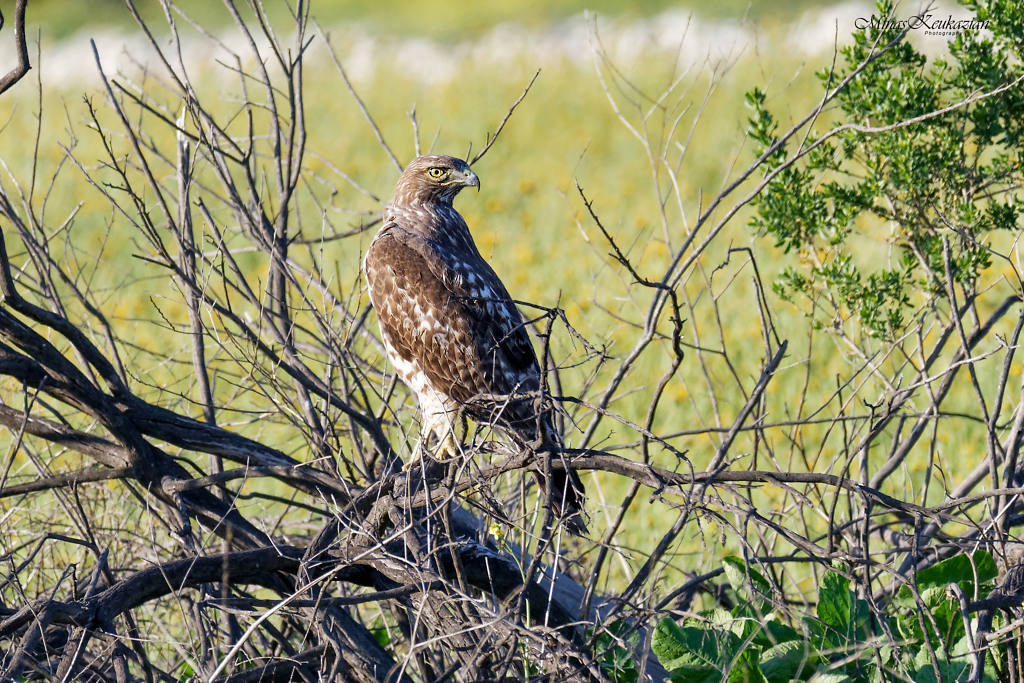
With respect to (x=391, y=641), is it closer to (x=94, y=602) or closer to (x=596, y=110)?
(x=94, y=602)

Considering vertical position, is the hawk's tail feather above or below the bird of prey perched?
below

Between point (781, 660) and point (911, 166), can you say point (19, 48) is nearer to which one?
point (781, 660)


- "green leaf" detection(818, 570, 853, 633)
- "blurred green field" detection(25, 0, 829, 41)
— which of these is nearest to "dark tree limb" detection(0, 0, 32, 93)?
"green leaf" detection(818, 570, 853, 633)

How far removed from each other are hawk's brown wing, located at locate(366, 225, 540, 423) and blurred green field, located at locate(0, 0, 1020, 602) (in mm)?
796

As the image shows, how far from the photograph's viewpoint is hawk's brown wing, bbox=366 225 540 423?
352 centimetres

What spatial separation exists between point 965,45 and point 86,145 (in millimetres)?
11735

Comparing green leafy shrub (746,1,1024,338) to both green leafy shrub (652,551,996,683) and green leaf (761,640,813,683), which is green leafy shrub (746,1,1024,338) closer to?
green leafy shrub (652,551,996,683)

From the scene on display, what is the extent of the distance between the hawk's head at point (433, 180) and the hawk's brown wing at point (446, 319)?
0.80ft

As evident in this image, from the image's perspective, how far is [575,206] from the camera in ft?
30.7

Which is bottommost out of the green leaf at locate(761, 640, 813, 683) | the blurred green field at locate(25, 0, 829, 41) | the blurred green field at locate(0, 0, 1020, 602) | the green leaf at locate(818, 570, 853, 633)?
the green leaf at locate(761, 640, 813, 683)

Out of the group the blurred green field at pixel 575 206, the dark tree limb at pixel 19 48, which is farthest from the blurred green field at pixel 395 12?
the dark tree limb at pixel 19 48

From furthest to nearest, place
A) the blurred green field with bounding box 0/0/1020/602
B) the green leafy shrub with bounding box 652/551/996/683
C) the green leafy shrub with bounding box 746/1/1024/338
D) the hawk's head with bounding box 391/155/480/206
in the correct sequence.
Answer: the blurred green field with bounding box 0/0/1020/602 < the hawk's head with bounding box 391/155/480/206 < the green leafy shrub with bounding box 746/1/1024/338 < the green leafy shrub with bounding box 652/551/996/683

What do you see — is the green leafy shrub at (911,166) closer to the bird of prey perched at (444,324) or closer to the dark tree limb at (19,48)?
the bird of prey perched at (444,324)

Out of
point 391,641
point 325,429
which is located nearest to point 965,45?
point 325,429
